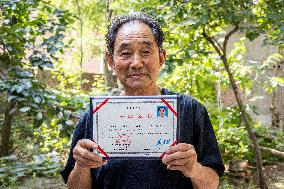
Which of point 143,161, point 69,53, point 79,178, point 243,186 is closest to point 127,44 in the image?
point 143,161

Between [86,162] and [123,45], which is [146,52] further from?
[86,162]

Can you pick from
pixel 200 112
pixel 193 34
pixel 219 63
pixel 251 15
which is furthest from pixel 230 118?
pixel 200 112

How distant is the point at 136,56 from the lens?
152 centimetres

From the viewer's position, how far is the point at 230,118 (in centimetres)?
593

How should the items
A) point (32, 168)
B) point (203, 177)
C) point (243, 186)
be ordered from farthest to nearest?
point (243, 186), point (32, 168), point (203, 177)

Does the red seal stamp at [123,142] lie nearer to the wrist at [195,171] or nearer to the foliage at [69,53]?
the wrist at [195,171]

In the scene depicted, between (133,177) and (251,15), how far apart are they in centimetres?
255

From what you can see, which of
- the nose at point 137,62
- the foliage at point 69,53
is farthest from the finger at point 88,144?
the foliage at point 69,53

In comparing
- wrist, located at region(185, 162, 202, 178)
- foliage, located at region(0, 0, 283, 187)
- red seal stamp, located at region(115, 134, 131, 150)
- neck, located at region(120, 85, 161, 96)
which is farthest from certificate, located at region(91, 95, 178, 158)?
foliage, located at region(0, 0, 283, 187)

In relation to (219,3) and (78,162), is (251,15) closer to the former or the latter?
(219,3)

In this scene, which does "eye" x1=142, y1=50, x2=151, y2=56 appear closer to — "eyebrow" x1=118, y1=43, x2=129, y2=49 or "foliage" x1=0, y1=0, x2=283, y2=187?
"eyebrow" x1=118, y1=43, x2=129, y2=49

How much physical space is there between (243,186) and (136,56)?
4.35 metres

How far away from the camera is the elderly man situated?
1.48m

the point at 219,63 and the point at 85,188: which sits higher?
the point at 219,63
